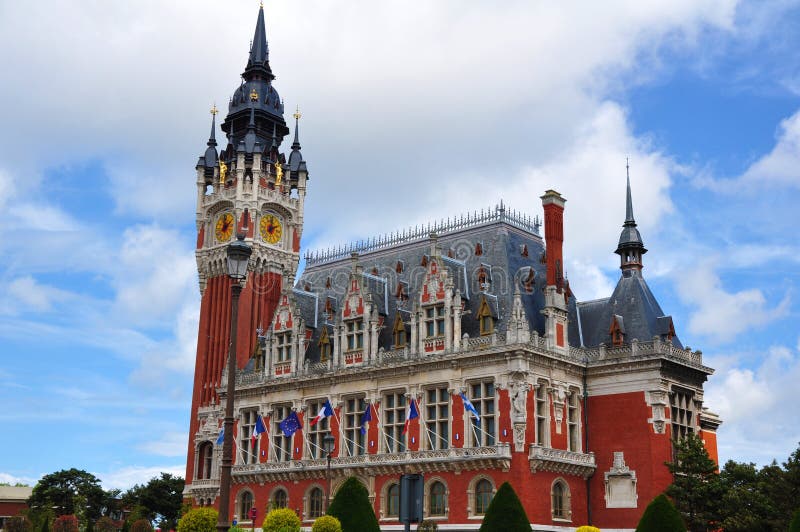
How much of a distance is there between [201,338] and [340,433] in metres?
21.0

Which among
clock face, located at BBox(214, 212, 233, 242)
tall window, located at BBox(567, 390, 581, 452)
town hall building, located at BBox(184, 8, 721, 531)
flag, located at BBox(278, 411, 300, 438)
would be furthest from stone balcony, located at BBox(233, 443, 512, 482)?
clock face, located at BBox(214, 212, 233, 242)

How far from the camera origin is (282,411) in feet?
231

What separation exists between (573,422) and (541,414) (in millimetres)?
3516

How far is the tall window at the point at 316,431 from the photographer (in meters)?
66.9

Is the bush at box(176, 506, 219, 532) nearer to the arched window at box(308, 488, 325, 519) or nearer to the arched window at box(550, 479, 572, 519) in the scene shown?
the arched window at box(550, 479, 572, 519)

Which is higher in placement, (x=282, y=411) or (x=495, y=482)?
(x=282, y=411)

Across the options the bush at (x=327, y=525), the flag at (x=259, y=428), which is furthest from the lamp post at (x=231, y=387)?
the flag at (x=259, y=428)

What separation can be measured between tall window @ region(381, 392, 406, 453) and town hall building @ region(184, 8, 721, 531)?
11cm

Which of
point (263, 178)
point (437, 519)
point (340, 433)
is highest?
point (263, 178)

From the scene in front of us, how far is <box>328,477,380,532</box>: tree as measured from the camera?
122 ft

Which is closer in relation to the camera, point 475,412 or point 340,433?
point 475,412

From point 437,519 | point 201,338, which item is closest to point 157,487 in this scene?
point 201,338

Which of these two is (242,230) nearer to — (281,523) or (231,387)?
(281,523)

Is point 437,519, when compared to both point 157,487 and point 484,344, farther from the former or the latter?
point 157,487
